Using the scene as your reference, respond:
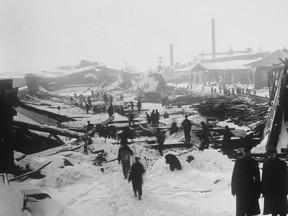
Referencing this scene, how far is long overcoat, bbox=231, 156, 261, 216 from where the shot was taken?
580 centimetres

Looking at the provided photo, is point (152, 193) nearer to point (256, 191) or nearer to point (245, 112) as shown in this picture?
point (256, 191)

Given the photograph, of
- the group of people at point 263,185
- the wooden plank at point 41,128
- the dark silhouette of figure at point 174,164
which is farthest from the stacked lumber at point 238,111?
the group of people at point 263,185

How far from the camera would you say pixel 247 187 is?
19.1ft

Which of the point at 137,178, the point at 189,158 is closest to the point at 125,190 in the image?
the point at 137,178

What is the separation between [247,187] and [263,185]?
321mm

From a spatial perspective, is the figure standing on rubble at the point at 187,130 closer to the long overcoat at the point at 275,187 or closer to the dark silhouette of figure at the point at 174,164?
the dark silhouette of figure at the point at 174,164

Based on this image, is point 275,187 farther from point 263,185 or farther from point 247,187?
point 247,187

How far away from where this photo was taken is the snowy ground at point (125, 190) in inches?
276

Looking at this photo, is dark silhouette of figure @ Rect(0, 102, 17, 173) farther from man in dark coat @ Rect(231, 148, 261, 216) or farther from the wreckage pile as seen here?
the wreckage pile

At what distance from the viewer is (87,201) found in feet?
26.8

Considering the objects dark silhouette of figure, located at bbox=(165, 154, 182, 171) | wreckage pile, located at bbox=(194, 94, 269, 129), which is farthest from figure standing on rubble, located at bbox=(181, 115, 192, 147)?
wreckage pile, located at bbox=(194, 94, 269, 129)

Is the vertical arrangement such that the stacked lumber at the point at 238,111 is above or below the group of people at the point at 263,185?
below

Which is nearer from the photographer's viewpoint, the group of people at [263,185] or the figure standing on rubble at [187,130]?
the group of people at [263,185]

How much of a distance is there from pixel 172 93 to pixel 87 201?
4045cm
